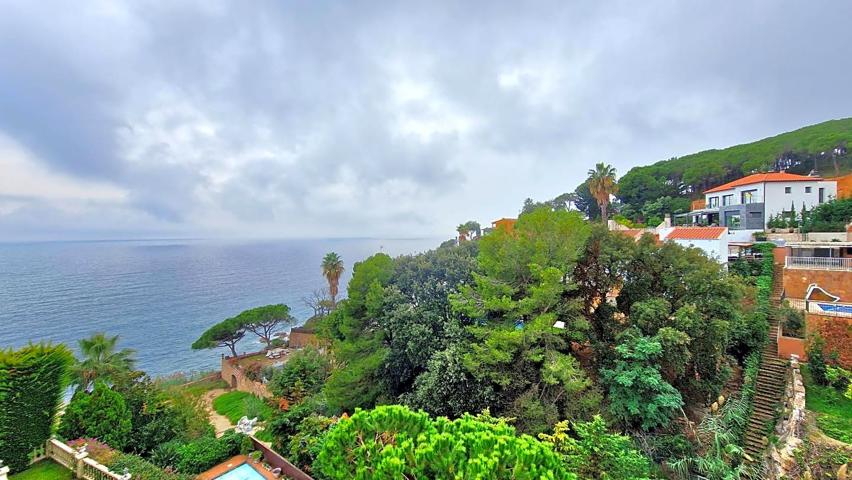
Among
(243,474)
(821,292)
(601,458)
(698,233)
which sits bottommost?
(243,474)

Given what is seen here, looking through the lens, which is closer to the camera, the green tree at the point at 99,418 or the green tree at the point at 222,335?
the green tree at the point at 99,418

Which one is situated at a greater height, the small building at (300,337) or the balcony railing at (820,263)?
the balcony railing at (820,263)

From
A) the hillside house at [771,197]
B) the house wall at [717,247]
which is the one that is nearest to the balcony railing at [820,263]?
the house wall at [717,247]

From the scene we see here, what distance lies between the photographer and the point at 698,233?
2134 centimetres

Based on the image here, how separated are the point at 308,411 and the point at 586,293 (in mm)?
11640

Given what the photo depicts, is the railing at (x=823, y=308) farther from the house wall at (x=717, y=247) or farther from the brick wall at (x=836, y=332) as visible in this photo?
the house wall at (x=717, y=247)

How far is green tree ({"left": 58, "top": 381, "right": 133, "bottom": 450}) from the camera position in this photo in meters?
9.82

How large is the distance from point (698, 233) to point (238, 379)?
32.6 metres

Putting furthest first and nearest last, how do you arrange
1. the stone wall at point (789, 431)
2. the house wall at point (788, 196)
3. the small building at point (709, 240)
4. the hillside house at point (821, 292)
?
the house wall at point (788, 196) → the small building at point (709, 240) → the hillside house at point (821, 292) → the stone wall at point (789, 431)

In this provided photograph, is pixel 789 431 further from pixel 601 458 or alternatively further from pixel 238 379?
pixel 238 379

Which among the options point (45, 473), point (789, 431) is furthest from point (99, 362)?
point (789, 431)

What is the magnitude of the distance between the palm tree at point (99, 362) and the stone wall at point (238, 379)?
8617 millimetres

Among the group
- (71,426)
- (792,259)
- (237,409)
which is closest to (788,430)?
(792,259)

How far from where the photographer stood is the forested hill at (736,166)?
37.7 meters
